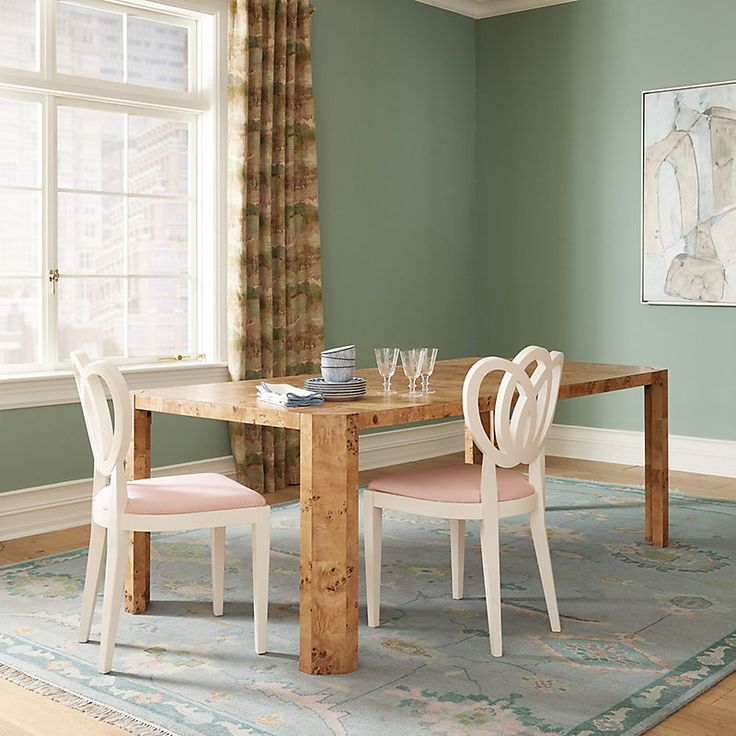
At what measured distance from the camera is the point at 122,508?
9.10 feet

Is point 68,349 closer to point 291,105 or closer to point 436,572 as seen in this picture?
point 291,105

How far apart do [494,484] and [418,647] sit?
51cm

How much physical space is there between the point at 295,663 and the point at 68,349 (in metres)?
2.26

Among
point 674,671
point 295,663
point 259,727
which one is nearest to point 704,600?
point 674,671

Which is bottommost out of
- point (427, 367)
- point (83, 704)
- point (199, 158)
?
point (83, 704)

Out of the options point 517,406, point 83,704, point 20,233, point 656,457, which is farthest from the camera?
point 20,233

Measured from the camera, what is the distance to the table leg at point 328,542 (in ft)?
8.83

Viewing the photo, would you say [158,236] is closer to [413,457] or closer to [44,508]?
[44,508]

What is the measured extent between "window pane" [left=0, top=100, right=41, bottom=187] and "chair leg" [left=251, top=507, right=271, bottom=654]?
2209 millimetres

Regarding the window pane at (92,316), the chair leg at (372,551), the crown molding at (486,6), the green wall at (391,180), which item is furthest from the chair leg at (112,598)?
the crown molding at (486,6)

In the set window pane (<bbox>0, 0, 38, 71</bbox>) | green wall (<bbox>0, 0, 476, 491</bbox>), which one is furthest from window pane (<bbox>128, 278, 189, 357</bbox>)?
window pane (<bbox>0, 0, 38, 71</bbox>)

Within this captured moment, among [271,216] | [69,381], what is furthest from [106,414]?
[271,216]

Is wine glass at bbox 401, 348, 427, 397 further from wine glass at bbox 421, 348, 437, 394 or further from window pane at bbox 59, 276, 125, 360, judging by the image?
window pane at bbox 59, 276, 125, 360

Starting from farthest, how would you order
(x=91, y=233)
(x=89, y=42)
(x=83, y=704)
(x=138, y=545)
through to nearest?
(x=91, y=233)
(x=89, y=42)
(x=138, y=545)
(x=83, y=704)
